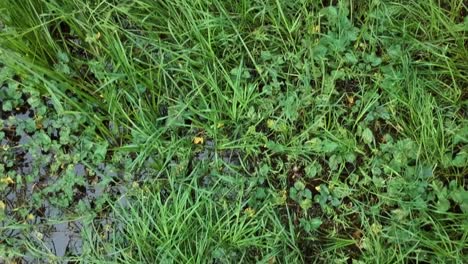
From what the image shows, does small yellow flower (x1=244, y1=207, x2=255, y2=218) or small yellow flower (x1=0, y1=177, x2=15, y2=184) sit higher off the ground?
small yellow flower (x1=0, y1=177, x2=15, y2=184)

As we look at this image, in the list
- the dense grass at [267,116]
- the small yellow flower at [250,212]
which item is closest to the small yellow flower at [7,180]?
the dense grass at [267,116]

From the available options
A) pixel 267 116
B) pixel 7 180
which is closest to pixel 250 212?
pixel 267 116

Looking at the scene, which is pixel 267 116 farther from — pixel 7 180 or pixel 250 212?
pixel 7 180

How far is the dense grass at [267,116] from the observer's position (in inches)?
82.5

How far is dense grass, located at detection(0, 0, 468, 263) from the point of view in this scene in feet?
6.88

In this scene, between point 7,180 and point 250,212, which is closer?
point 250,212

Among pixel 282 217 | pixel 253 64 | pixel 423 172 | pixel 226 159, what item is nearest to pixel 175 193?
pixel 226 159

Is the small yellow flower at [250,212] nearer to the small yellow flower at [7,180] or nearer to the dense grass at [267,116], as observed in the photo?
the dense grass at [267,116]

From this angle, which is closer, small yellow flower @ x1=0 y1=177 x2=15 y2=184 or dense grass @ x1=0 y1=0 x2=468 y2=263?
dense grass @ x1=0 y1=0 x2=468 y2=263

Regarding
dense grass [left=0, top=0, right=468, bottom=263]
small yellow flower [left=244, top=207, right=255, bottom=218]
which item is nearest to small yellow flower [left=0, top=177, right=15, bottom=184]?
dense grass [left=0, top=0, right=468, bottom=263]

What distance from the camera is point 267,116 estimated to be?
7.09 ft

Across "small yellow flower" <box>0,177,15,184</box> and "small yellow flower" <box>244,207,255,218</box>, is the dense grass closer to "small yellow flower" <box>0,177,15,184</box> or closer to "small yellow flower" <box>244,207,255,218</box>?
"small yellow flower" <box>244,207,255,218</box>

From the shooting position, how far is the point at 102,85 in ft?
7.08

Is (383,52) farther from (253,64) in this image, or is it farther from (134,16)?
(134,16)
